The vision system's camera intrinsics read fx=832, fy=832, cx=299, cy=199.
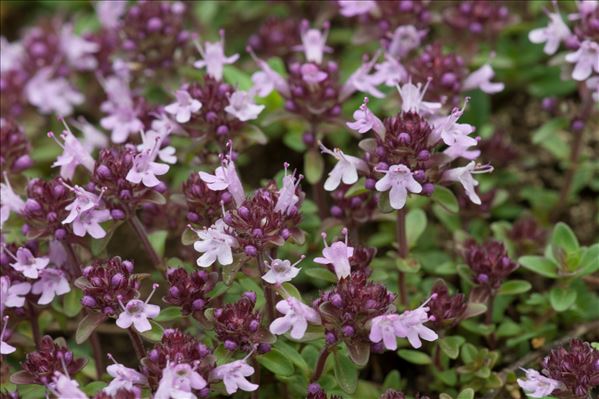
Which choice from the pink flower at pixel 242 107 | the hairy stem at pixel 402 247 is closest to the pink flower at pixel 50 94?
the pink flower at pixel 242 107

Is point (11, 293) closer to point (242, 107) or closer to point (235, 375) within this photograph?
point (235, 375)

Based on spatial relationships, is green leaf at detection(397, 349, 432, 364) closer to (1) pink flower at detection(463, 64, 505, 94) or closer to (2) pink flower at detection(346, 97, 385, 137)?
(2) pink flower at detection(346, 97, 385, 137)

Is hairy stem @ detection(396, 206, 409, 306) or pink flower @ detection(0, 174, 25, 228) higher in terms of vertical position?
pink flower @ detection(0, 174, 25, 228)

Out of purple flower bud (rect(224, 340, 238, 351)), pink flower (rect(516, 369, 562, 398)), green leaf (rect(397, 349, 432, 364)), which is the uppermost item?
purple flower bud (rect(224, 340, 238, 351))

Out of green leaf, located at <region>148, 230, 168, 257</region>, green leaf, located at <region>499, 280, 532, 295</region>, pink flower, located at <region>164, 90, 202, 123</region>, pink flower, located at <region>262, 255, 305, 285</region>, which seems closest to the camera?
pink flower, located at <region>262, 255, 305, 285</region>

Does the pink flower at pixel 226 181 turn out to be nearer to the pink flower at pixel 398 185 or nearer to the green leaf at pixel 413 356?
the pink flower at pixel 398 185

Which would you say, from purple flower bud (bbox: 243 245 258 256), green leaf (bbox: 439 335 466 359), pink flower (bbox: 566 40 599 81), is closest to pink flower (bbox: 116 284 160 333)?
purple flower bud (bbox: 243 245 258 256)

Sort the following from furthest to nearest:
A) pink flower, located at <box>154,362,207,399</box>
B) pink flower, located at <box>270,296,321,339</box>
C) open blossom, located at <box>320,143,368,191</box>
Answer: open blossom, located at <box>320,143,368,191</box> → pink flower, located at <box>270,296,321,339</box> → pink flower, located at <box>154,362,207,399</box>

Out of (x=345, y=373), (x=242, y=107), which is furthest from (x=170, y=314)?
(x=242, y=107)
